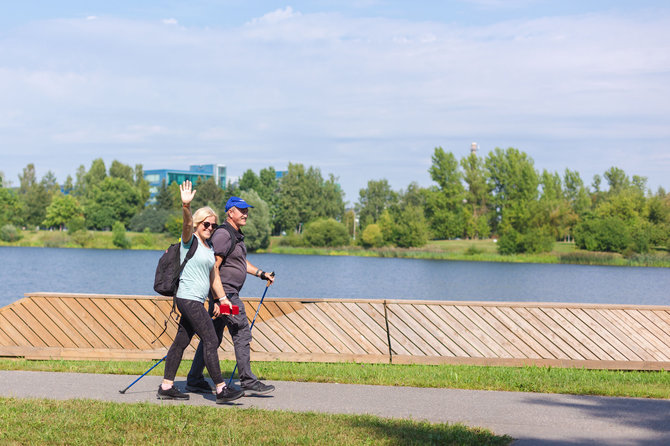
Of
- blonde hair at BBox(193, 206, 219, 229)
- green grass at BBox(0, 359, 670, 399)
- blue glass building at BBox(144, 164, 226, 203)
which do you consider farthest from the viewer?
blue glass building at BBox(144, 164, 226, 203)

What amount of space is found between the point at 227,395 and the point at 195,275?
1216 mm

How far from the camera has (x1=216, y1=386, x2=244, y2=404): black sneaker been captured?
7191mm

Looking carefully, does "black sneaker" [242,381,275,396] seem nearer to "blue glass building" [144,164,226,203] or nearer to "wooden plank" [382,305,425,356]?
"wooden plank" [382,305,425,356]

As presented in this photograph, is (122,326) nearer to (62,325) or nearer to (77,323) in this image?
(77,323)

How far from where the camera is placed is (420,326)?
10.5 m

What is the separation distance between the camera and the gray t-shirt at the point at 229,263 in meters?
7.52

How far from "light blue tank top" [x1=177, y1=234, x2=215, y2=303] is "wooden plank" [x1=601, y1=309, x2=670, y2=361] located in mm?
6190

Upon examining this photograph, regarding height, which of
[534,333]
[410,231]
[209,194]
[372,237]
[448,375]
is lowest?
[372,237]

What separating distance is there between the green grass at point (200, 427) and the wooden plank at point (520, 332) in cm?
444

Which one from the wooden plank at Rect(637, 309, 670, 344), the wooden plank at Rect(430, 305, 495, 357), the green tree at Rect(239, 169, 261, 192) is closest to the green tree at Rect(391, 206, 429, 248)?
the green tree at Rect(239, 169, 261, 192)

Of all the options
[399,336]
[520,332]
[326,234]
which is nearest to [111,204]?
[326,234]

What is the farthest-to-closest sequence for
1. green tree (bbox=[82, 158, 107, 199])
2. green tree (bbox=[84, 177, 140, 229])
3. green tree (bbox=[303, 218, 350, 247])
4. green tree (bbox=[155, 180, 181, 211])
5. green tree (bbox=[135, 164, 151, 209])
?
green tree (bbox=[82, 158, 107, 199]) < green tree (bbox=[135, 164, 151, 209]) < green tree (bbox=[155, 180, 181, 211]) < green tree (bbox=[84, 177, 140, 229]) < green tree (bbox=[303, 218, 350, 247])

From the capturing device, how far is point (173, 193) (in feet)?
367

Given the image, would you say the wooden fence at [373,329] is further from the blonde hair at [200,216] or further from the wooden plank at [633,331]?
the blonde hair at [200,216]
